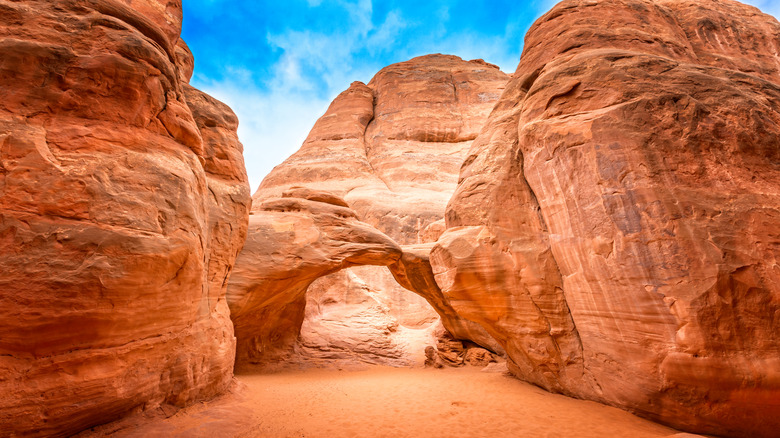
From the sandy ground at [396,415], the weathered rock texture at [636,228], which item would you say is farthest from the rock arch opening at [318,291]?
the weathered rock texture at [636,228]

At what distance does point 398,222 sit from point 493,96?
19.8 meters

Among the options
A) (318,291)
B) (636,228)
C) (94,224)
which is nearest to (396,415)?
(636,228)

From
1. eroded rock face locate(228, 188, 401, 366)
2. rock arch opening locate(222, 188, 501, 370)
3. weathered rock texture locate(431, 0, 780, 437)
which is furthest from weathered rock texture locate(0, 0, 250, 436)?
weathered rock texture locate(431, 0, 780, 437)

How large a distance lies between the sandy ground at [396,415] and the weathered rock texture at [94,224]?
66cm

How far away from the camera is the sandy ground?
5141 mm

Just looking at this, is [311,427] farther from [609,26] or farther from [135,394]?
[609,26]

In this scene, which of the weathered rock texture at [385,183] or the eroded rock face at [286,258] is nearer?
the eroded rock face at [286,258]

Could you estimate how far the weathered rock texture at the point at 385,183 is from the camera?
12703 mm

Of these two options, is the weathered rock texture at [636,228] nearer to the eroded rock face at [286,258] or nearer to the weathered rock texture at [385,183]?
the eroded rock face at [286,258]

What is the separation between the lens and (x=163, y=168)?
543 cm

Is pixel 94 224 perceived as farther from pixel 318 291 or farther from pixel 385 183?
pixel 385 183

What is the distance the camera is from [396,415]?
6289mm

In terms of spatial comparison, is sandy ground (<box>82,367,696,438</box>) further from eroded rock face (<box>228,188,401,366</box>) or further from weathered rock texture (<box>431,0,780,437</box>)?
eroded rock face (<box>228,188,401,366</box>)

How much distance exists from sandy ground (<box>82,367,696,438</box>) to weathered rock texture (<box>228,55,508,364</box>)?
11.2 ft
